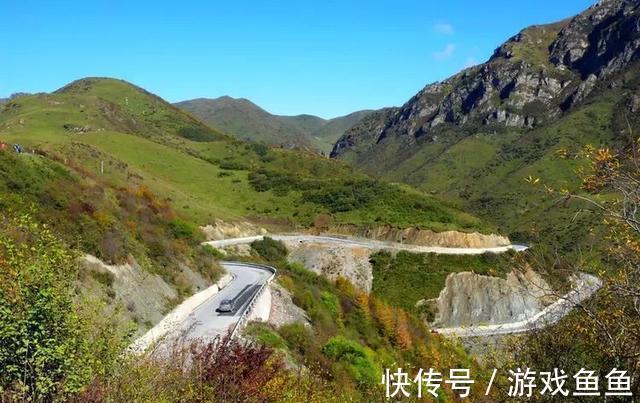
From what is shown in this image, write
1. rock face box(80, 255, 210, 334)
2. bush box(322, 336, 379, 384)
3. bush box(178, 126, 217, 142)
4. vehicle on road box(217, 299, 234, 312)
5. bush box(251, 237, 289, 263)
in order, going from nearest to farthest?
rock face box(80, 255, 210, 334) < bush box(322, 336, 379, 384) < vehicle on road box(217, 299, 234, 312) < bush box(251, 237, 289, 263) < bush box(178, 126, 217, 142)

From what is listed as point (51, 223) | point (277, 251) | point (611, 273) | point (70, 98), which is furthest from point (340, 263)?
point (70, 98)

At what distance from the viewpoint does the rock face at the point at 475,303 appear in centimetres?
6481

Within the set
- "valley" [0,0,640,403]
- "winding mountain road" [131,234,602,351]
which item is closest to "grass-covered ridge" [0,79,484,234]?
"valley" [0,0,640,403]

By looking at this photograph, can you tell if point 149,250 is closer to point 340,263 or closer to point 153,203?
point 153,203

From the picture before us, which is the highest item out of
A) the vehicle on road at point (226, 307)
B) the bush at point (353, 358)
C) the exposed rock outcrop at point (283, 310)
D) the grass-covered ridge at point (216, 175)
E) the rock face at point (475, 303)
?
the grass-covered ridge at point (216, 175)

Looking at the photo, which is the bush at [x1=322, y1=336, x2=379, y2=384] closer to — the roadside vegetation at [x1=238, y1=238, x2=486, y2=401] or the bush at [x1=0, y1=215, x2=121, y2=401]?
the roadside vegetation at [x1=238, y1=238, x2=486, y2=401]

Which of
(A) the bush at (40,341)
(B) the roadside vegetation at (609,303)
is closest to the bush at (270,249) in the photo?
(B) the roadside vegetation at (609,303)

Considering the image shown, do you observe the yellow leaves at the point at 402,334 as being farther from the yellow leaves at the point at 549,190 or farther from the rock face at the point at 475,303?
the yellow leaves at the point at 549,190

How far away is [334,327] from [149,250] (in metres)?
14.0

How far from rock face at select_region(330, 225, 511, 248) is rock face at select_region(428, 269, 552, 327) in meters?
7.67

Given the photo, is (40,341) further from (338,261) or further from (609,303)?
(338,261)

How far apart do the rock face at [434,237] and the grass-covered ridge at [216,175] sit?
195cm

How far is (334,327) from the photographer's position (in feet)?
128

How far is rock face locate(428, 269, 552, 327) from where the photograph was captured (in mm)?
64812
